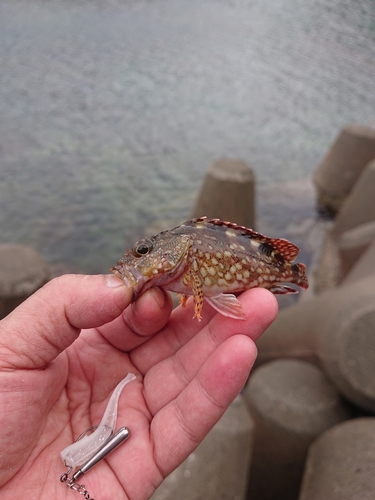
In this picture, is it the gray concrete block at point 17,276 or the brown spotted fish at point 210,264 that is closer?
the brown spotted fish at point 210,264

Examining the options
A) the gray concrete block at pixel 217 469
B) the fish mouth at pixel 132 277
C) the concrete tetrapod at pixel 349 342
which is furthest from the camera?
the concrete tetrapod at pixel 349 342

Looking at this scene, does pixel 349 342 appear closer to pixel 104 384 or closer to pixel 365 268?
pixel 365 268

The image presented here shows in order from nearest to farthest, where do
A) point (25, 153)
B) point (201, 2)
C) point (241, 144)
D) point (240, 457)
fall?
1. point (240, 457)
2. point (25, 153)
3. point (241, 144)
4. point (201, 2)

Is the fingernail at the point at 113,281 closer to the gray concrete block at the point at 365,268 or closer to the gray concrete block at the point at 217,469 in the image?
the gray concrete block at the point at 217,469

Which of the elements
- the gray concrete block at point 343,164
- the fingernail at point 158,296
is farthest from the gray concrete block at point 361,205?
the fingernail at point 158,296

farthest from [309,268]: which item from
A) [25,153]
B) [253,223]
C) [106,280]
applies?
[25,153]

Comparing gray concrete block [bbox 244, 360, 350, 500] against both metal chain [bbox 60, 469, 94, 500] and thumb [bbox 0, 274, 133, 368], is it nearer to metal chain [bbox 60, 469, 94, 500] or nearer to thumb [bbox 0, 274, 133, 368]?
metal chain [bbox 60, 469, 94, 500]

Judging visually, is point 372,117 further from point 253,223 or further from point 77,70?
point 77,70
